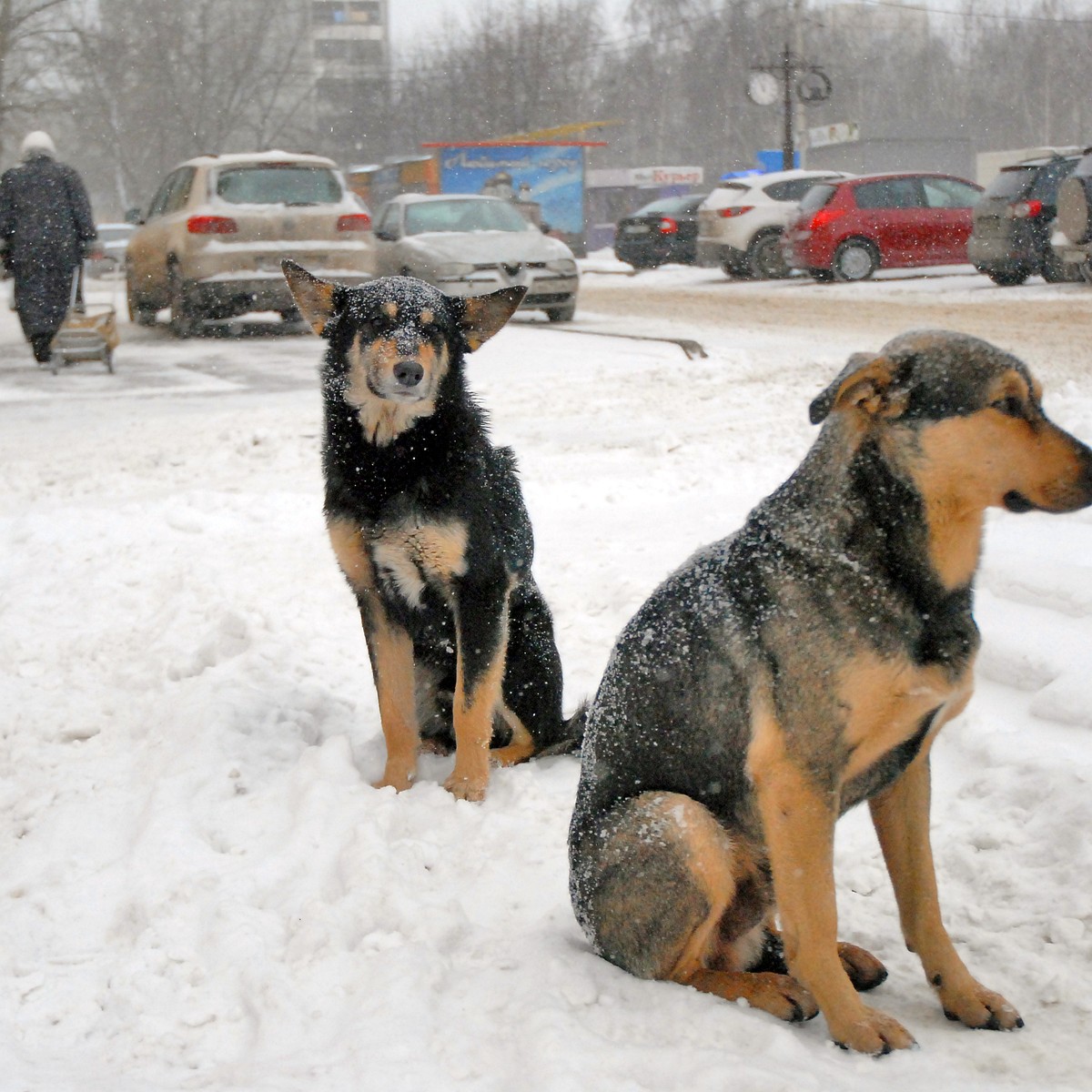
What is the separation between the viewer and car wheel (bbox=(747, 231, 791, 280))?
25984 mm

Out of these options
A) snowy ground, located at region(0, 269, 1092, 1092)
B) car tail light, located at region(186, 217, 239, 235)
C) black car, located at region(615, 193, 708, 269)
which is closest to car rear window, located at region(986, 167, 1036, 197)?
black car, located at region(615, 193, 708, 269)

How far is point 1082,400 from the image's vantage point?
25.6ft

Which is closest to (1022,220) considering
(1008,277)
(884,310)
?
(1008,277)

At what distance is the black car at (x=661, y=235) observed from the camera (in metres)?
31.0

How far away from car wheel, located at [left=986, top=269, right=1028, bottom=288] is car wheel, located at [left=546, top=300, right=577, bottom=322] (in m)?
7.30

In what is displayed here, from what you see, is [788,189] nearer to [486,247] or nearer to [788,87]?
[486,247]

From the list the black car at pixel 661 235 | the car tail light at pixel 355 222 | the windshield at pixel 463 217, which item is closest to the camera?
the car tail light at pixel 355 222

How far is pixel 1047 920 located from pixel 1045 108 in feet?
263

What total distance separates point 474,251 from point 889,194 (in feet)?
32.1

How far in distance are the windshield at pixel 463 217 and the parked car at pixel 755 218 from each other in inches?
347

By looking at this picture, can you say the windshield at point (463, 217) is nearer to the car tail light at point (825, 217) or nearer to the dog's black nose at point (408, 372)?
the car tail light at point (825, 217)

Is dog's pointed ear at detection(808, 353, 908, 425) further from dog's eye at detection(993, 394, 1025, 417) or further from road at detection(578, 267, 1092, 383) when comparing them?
road at detection(578, 267, 1092, 383)

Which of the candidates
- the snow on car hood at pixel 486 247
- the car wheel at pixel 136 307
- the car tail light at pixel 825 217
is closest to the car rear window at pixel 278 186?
the snow on car hood at pixel 486 247

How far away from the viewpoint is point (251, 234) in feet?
50.2
